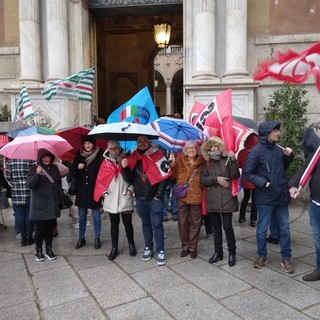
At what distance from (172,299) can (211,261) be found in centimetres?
116

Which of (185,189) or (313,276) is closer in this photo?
(313,276)

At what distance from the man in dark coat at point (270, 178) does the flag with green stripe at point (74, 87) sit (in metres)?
3.54

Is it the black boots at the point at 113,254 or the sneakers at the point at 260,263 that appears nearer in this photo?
the sneakers at the point at 260,263

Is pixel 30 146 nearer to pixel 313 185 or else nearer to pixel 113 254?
pixel 113 254

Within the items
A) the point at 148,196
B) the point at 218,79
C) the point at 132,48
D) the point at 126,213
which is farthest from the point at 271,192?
the point at 132,48

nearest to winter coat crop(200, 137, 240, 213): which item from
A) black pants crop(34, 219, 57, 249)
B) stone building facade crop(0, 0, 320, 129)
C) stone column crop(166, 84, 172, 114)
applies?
black pants crop(34, 219, 57, 249)

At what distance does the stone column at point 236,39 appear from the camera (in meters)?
8.64

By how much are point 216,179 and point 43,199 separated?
94.5 inches

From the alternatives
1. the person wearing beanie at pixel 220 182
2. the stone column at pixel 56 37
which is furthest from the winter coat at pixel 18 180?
the stone column at pixel 56 37

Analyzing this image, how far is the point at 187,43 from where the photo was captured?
9188 millimetres

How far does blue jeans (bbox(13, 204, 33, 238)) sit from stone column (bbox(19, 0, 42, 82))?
4610 mm

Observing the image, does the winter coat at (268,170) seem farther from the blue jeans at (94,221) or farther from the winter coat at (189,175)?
the blue jeans at (94,221)

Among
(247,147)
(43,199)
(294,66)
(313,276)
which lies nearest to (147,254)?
(43,199)

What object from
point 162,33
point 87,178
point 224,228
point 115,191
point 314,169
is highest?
point 162,33
